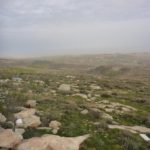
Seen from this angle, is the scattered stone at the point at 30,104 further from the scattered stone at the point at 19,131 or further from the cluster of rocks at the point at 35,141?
the scattered stone at the point at 19,131

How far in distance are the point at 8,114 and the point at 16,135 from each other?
3076 mm

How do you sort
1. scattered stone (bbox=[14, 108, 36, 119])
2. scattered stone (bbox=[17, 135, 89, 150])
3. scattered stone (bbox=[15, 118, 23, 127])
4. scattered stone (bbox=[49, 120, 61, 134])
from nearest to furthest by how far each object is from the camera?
1. scattered stone (bbox=[17, 135, 89, 150])
2. scattered stone (bbox=[49, 120, 61, 134])
3. scattered stone (bbox=[15, 118, 23, 127])
4. scattered stone (bbox=[14, 108, 36, 119])

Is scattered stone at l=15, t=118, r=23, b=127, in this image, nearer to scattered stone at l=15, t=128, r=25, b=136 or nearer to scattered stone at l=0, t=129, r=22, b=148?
scattered stone at l=15, t=128, r=25, b=136

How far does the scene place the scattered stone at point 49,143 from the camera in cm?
1009

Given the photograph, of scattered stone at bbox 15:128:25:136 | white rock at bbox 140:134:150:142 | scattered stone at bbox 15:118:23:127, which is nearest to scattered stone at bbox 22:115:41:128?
scattered stone at bbox 15:118:23:127

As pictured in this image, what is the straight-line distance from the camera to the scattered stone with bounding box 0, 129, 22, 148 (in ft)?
33.8

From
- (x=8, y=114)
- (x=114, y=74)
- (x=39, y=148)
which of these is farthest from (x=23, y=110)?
(x=114, y=74)

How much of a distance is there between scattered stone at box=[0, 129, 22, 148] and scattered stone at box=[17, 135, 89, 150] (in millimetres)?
317

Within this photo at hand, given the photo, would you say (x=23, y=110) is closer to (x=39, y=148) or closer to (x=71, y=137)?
(x=71, y=137)

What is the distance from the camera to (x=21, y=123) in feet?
41.7

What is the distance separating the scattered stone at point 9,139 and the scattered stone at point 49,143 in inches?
12.5

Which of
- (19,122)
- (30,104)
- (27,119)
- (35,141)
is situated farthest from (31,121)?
(30,104)

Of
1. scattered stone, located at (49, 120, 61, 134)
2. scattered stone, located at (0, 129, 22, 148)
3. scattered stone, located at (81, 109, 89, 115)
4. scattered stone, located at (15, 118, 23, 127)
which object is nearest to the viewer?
scattered stone, located at (0, 129, 22, 148)

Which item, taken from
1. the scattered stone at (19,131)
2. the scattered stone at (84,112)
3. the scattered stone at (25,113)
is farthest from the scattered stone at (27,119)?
the scattered stone at (84,112)
